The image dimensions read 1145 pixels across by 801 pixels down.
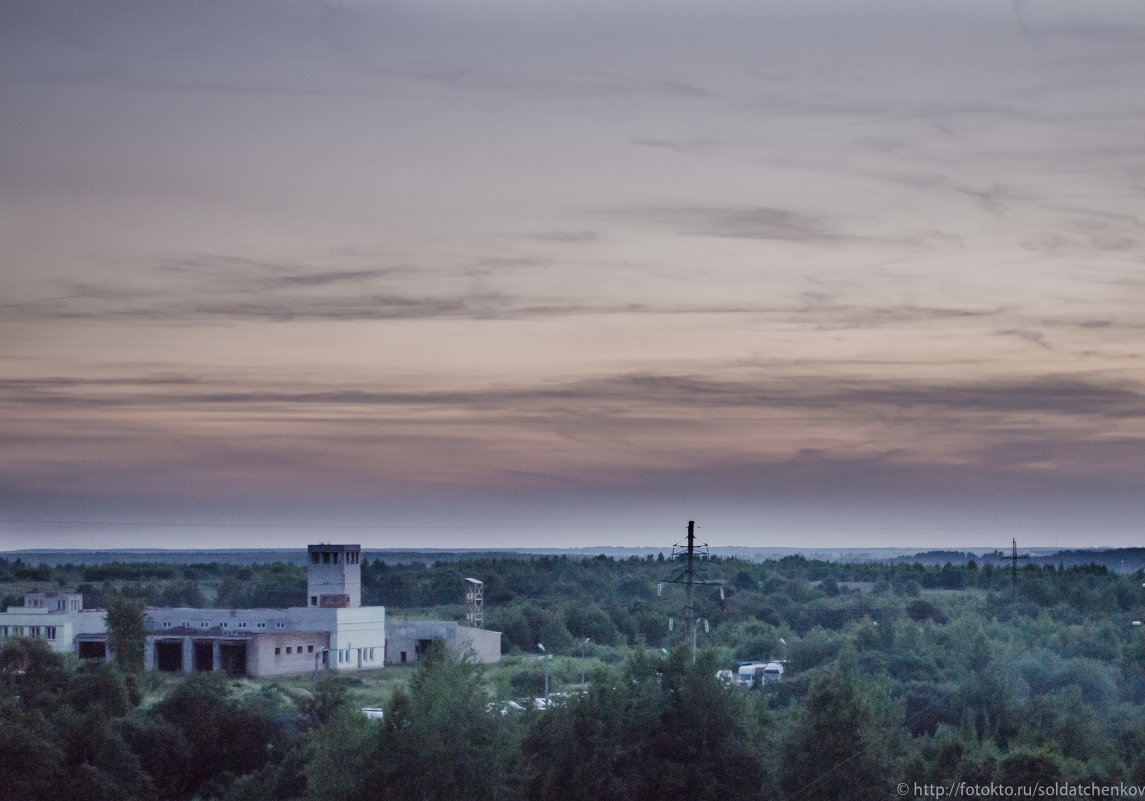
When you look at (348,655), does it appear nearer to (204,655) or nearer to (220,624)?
(204,655)

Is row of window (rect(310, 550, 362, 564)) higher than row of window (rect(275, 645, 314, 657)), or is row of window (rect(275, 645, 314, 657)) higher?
row of window (rect(310, 550, 362, 564))

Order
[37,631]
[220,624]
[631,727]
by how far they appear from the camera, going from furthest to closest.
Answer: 1. [37,631]
2. [220,624]
3. [631,727]

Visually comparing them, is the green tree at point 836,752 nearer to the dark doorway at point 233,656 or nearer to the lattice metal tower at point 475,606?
the dark doorway at point 233,656

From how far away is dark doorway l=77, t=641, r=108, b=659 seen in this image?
78869 millimetres

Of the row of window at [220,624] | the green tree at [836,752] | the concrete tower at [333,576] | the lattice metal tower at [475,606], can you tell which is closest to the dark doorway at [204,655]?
the row of window at [220,624]

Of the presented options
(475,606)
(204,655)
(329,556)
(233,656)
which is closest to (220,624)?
(204,655)

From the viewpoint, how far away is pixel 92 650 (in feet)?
262

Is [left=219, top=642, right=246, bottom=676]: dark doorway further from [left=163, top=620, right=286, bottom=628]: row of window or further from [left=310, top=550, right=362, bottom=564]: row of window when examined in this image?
[left=310, top=550, right=362, bottom=564]: row of window

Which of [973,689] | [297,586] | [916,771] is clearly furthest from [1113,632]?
[297,586]

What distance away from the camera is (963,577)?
543 ft

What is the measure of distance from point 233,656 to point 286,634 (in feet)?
9.15

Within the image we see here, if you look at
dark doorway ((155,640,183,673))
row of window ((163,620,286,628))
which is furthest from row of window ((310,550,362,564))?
dark doorway ((155,640,183,673))

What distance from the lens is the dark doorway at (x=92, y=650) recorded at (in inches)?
3105

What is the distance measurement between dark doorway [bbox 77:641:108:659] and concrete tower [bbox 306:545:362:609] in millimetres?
11277
